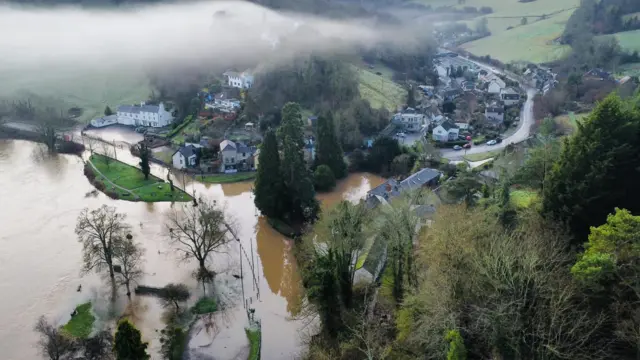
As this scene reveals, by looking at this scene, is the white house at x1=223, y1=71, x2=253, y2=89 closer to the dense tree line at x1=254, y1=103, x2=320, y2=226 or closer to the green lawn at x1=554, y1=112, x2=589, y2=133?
the dense tree line at x1=254, y1=103, x2=320, y2=226

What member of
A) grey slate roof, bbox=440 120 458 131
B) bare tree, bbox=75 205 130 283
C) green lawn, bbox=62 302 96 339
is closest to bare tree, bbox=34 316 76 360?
green lawn, bbox=62 302 96 339

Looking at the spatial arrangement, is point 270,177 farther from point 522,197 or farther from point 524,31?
point 524,31

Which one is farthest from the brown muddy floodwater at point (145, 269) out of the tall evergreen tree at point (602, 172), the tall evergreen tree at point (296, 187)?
the tall evergreen tree at point (602, 172)

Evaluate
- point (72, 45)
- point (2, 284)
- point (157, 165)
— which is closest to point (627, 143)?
point (2, 284)

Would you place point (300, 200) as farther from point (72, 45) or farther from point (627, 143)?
point (72, 45)

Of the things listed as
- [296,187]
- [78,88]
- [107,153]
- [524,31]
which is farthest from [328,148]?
[524,31]

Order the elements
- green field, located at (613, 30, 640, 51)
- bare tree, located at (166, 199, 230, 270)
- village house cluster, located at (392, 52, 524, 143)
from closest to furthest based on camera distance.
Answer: bare tree, located at (166, 199, 230, 270) → village house cluster, located at (392, 52, 524, 143) → green field, located at (613, 30, 640, 51)
